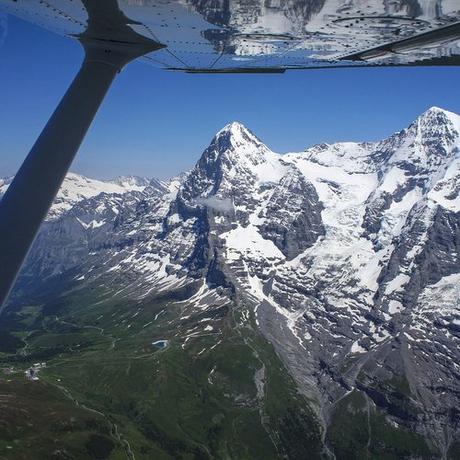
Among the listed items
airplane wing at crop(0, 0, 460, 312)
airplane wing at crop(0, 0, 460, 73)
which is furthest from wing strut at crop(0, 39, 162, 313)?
airplane wing at crop(0, 0, 460, 73)

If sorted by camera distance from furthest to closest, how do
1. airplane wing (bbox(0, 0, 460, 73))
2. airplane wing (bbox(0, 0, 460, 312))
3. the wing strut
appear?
the wing strut → airplane wing (bbox(0, 0, 460, 312)) → airplane wing (bbox(0, 0, 460, 73))

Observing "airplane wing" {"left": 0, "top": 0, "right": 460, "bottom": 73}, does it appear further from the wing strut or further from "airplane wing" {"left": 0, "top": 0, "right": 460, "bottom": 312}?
the wing strut

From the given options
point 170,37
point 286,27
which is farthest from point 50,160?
point 286,27

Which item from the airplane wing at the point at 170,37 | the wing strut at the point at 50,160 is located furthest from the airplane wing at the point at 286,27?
the wing strut at the point at 50,160

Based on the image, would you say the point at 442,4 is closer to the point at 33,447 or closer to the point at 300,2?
the point at 300,2

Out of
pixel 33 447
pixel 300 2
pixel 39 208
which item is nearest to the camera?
pixel 300 2

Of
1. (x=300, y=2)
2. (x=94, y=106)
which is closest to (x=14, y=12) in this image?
(x=94, y=106)

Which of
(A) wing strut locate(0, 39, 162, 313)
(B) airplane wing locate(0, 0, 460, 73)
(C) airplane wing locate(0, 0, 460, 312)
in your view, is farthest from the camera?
(A) wing strut locate(0, 39, 162, 313)

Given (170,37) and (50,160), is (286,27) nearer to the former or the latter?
(170,37)

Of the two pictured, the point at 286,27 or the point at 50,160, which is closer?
the point at 50,160
